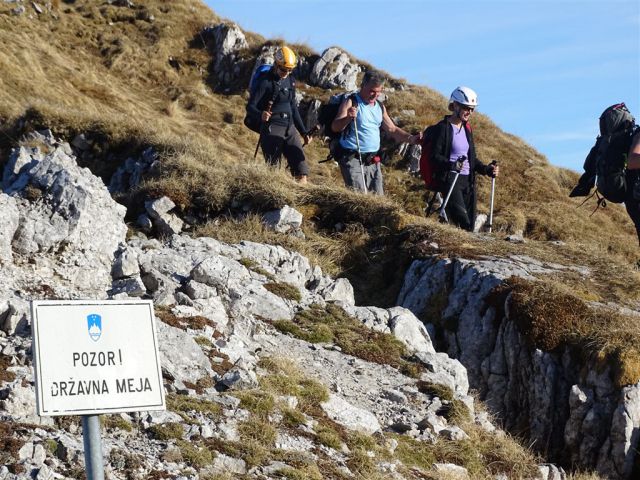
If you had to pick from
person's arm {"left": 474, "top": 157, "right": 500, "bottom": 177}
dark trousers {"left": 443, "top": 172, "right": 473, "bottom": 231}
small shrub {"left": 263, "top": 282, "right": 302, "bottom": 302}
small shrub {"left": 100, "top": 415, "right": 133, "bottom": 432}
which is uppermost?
person's arm {"left": 474, "top": 157, "right": 500, "bottom": 177}

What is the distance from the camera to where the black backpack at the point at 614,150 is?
15.1m

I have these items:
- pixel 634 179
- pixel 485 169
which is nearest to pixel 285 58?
pixel 485 169

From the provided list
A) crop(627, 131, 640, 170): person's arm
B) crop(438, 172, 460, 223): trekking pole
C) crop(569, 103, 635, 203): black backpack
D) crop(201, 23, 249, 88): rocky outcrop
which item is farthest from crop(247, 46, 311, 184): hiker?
crop(201, 23, 249, 88): rocky outcrop

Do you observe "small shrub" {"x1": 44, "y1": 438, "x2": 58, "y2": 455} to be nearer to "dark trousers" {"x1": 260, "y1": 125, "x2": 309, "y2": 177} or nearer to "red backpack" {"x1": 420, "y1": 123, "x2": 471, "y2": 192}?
"red backpack" {"x1": 420, "y1": 123, "x2": 471, "y2": 192}

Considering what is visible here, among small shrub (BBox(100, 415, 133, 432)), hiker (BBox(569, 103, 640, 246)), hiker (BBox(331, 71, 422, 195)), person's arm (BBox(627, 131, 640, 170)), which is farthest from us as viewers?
hiker (BBox(331, 71, 422, 195))

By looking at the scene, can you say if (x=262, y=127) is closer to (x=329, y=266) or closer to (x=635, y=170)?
(x=329, y=266)

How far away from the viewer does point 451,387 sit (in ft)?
34.2

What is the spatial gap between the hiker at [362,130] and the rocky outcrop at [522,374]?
118 inches

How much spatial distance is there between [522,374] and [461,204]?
16.1 feet

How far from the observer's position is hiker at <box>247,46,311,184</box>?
16203mm

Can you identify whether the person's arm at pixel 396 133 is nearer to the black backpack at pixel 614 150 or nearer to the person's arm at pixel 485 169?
the person's arm at pixel 485 169

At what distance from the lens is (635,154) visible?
1468cm

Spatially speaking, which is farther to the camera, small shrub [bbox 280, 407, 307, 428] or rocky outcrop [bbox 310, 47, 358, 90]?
rocky outcrop [bbox 310, 47, 358, 90]

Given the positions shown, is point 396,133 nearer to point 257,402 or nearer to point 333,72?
point 257,402
